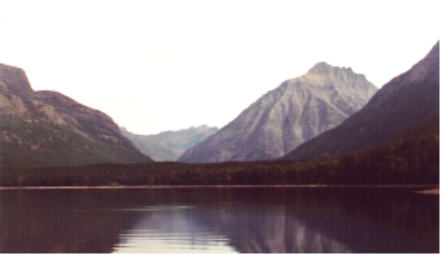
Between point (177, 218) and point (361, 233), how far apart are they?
4115 centimetres

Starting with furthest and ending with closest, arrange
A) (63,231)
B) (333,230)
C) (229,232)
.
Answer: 1. (63,231)
2. (229,232)
3. (333,230)

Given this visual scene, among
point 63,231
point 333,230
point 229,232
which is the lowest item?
point 63,231

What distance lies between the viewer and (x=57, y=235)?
7819cm

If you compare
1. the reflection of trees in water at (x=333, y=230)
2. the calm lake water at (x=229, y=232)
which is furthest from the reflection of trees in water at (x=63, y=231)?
the reflection of trees in water at (x=333, y=230)

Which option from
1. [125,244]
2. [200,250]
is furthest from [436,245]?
[125,244]

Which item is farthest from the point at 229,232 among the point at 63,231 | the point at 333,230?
the point at 63,231

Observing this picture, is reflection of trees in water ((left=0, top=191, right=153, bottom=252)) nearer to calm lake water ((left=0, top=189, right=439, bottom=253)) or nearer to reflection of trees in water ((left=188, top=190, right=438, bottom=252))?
calm lake water ((left=0, top=189, right=439, bottom=253))

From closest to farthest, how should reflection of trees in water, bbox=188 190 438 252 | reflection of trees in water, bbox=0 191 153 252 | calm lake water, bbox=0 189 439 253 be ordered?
1. reflection of trees in water, bbox=188 190 438 252
2. calm lake water, bbox=0 189 439 253
3. reflection of trees in water, bbox=0 191 153 252

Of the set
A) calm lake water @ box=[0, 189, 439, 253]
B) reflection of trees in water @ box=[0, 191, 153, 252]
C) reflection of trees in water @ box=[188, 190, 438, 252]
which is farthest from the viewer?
reflection of trees in water @ box=[0, 191, 153, 252]

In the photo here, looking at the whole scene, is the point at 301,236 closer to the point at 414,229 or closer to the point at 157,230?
the point at 414,229

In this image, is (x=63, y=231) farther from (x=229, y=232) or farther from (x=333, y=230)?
(x=333, y=230)

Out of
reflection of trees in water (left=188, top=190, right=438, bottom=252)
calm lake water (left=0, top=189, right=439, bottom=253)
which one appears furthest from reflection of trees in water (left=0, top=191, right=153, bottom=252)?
reflection of trees in water (left=188, top=190, right=438, bottom=252)

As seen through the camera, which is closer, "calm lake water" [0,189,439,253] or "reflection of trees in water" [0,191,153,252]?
"calm lake water" [0,189,439,253]

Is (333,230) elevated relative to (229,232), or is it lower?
elevated
